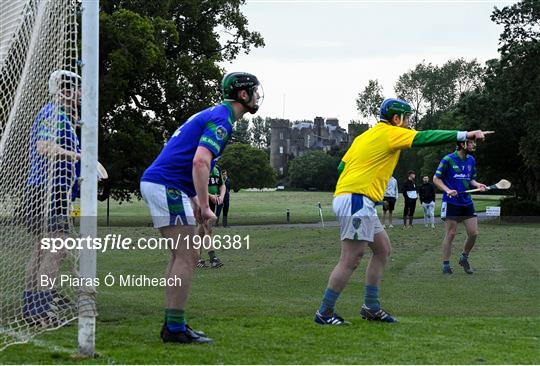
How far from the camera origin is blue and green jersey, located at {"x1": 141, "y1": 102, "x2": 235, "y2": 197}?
301 inches

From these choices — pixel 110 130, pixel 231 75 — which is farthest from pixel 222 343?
pixel 110 130

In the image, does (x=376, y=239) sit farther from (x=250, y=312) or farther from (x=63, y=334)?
(x=63, y=334)

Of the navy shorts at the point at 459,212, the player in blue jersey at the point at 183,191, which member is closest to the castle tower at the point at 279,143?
the navy shorts at the point at 459,212

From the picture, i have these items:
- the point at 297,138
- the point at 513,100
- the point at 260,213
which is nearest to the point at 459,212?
the point at 513,100

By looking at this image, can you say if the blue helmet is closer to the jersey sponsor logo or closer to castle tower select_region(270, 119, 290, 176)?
the jersey sponsor logo

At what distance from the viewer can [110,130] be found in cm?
4141

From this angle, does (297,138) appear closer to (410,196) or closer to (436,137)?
(410,196)

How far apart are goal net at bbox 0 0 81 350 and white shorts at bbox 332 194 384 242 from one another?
2.70 meters

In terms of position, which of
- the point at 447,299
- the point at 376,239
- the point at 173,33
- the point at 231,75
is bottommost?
the point at 447,299

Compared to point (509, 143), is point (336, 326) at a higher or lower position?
lower

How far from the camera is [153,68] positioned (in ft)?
136

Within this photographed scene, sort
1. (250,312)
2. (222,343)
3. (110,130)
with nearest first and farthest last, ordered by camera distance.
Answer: (222,343) → (250,312) → (110,130)

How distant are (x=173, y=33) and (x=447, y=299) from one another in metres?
31.8

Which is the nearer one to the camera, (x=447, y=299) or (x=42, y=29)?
(x=42, y=29)
